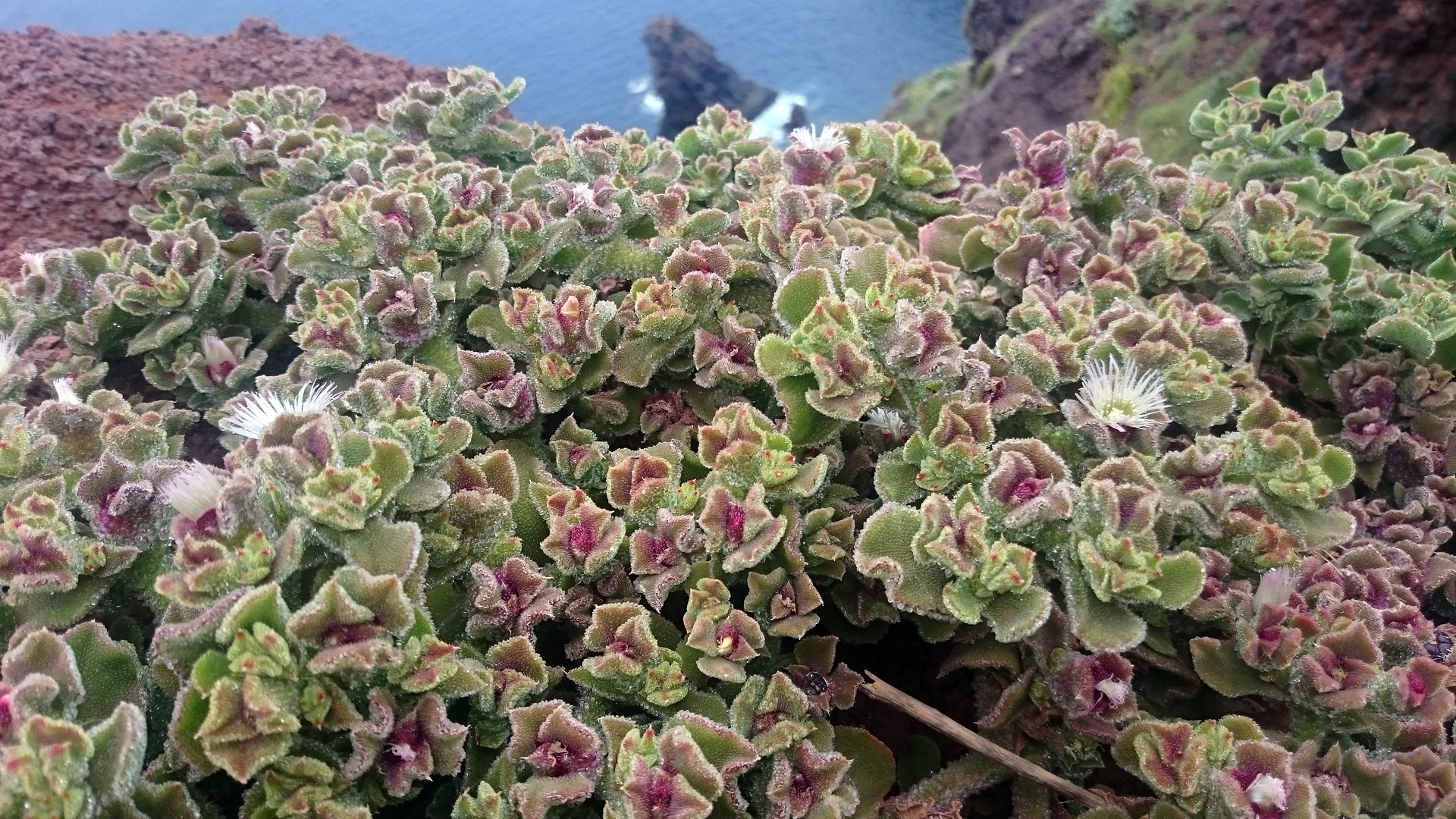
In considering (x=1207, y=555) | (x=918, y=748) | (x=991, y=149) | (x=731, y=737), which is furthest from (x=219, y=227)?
(x=991, y=149)

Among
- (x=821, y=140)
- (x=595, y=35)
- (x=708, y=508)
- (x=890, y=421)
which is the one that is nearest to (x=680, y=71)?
(x=595, y=35)

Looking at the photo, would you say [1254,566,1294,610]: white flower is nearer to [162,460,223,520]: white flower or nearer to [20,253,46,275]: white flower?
[162,460,223,520]: white flower

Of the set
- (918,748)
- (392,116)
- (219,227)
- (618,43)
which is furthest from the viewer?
(618,43)

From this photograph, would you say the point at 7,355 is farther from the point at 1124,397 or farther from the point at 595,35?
the point at 595,35

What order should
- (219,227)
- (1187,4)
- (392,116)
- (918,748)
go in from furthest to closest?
(1187,4) < (392,116) < (219,227) < (918,748)

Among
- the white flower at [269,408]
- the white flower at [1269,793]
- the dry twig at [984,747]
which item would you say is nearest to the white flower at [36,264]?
the white flower at [269,408]

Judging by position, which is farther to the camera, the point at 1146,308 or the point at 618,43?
the point at 618,43

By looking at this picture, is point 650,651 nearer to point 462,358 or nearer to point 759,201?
point 462,358
